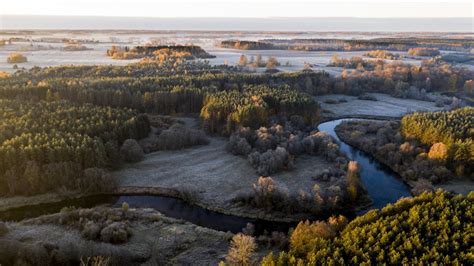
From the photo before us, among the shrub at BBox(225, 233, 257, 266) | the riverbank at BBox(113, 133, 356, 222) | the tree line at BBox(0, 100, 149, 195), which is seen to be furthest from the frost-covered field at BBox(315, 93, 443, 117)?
the shrub at BBox(225, 233, 257, 266)

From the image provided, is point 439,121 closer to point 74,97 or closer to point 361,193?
point 361,193

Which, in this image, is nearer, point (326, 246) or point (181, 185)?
point (326, 246)

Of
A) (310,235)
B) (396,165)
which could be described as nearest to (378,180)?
(396,165)

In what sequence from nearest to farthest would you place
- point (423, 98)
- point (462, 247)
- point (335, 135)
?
1. point (462, 247)
2. point (335, 135)
3. point (423, 98)

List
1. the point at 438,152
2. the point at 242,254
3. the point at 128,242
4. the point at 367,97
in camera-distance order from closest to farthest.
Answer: the point at 242,254, the point at 128,242, the point at 438,152, the point at 367,97

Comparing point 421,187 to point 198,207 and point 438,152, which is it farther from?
point 198,207

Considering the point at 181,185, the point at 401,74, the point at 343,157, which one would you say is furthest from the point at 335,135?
the point at 401,74
